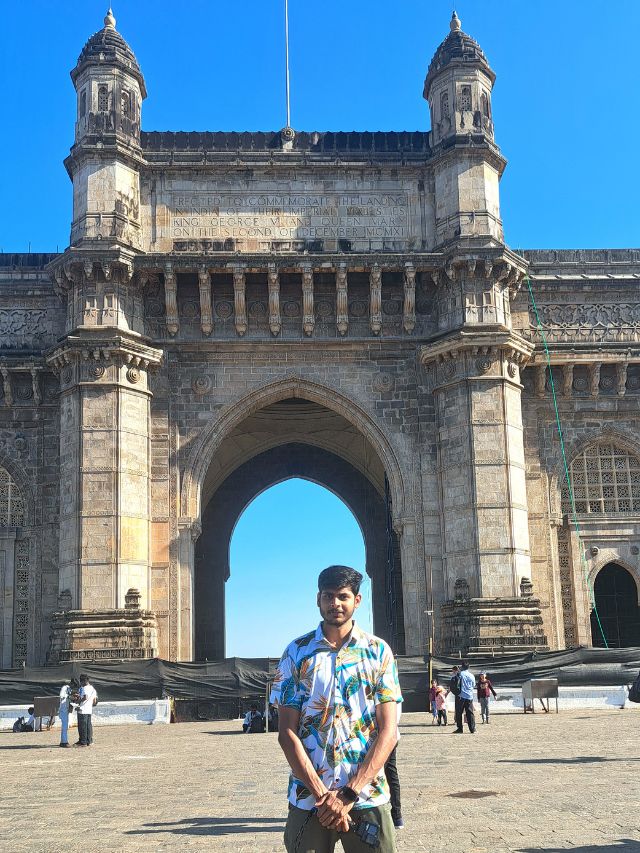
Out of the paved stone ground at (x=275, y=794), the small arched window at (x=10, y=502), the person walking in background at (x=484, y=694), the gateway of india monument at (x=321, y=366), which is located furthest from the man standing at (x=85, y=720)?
the small arched window at (x=10, y=502)

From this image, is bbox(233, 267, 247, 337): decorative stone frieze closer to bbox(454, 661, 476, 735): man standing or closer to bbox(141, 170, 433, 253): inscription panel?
bbox(141, 170, 433, 253): inscription panel

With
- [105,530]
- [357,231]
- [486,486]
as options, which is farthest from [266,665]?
[357,231]

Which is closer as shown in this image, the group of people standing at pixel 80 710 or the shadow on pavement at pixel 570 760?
the shadow on pavement at pixel 570 760

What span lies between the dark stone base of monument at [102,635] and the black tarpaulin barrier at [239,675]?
0.59 meters

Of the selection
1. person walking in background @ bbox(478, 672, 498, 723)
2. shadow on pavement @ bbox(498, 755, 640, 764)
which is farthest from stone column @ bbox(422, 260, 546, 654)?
shadow on pavement @ bbox(498, 755, 640, 764)

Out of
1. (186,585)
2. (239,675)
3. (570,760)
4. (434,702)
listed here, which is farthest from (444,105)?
(570,760)

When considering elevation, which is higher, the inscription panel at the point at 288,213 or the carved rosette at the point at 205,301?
the inscription panel at the point at 288,213

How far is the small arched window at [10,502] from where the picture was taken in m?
27.2

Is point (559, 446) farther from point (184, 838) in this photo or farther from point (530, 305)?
point (184, 838)

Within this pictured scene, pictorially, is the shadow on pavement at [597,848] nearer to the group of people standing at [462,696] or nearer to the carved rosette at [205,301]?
the group of people standing at [462,696]

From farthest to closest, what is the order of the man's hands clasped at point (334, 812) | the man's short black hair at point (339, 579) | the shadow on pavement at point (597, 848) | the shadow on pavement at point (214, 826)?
1. the shadow on pavement at point (214, 826)
2. the shadow on pavement at point (597, 848)
3. the man's short black hair at point (339, 579)
4. the man's hands clasped at point (334, 812)

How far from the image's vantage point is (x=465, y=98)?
90.9ft

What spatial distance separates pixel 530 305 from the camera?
28.5m

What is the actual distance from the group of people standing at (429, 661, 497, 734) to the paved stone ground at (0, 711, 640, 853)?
52 centimetres
